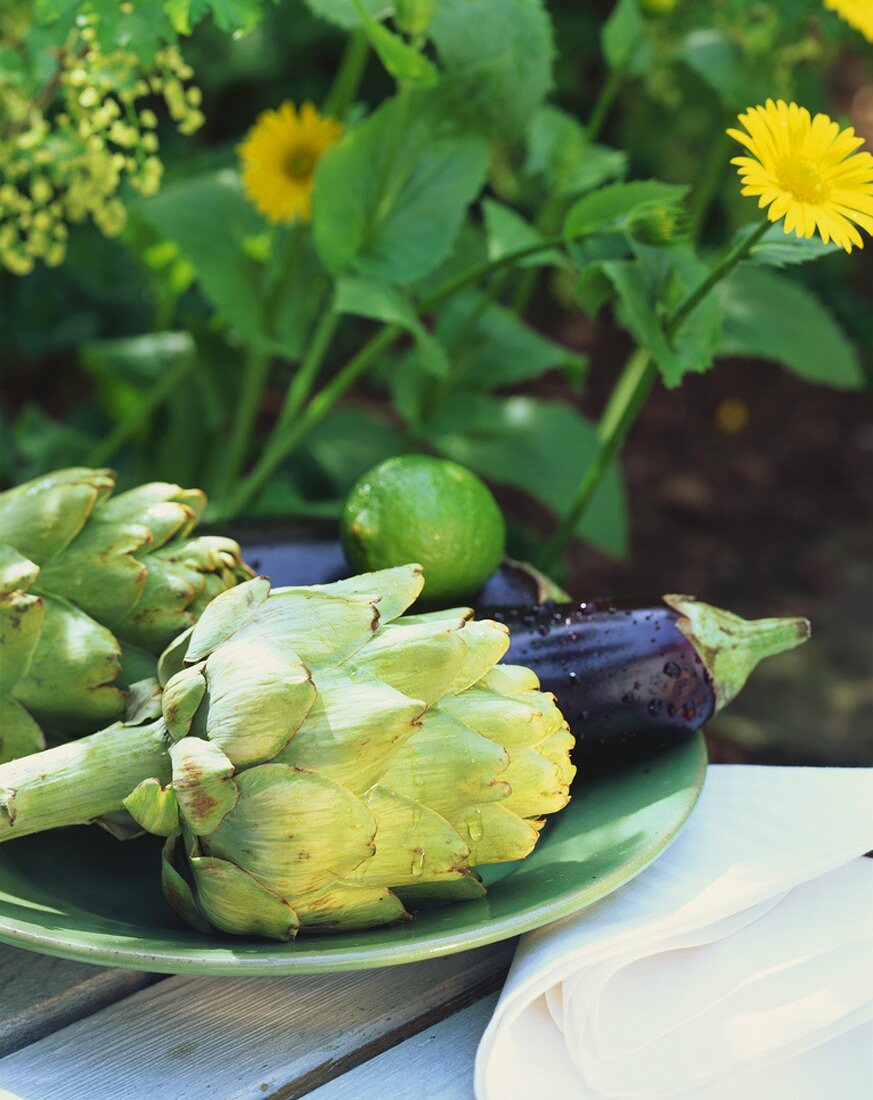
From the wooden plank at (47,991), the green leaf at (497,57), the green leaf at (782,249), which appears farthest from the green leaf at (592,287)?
the wooden plank at (47,991)

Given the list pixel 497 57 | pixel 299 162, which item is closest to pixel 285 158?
pixel 299 162

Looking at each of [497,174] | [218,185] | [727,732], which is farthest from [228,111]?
[727,732]

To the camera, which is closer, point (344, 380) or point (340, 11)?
point (340, 11)

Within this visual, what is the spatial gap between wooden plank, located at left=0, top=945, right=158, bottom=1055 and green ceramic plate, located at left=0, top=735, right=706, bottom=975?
32 mm

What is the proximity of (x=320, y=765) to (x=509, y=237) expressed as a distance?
1.92ft

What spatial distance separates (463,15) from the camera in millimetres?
1041

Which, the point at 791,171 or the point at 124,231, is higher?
the point at 791,171

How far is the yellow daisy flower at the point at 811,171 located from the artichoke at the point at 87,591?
0.38 metres

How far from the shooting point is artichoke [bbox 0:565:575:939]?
611 mm

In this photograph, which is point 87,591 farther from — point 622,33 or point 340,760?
point 622,33

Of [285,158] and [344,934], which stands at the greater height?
[285,158]

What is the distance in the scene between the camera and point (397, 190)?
1.10 m

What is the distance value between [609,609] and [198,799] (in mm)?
320

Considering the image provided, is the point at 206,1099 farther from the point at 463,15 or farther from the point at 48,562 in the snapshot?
the point at 463,15
